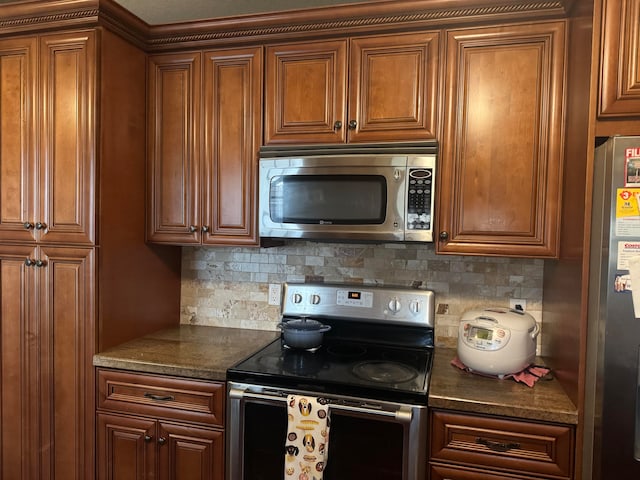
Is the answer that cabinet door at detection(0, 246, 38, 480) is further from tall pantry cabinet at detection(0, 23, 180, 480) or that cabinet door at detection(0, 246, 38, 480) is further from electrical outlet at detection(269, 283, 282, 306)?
electrical outlet at detection(269, 283, 282, 306)

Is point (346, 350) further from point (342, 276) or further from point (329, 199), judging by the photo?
point (329, 199)

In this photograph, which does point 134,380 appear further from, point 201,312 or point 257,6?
point 257,6

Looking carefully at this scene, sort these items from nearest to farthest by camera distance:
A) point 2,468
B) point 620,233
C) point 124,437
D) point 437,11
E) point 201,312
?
point 620,233 < point 437,11 < point 124,437 < point 2,468 < point 201,312

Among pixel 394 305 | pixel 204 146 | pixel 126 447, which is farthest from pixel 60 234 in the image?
pixel 394 305

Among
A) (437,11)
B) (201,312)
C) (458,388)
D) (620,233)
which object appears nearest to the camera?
(620,233)

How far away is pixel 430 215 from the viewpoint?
1.73m

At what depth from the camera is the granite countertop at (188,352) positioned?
176 centimetres

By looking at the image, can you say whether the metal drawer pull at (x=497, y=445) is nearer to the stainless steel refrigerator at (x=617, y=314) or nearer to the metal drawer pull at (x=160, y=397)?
the stainless steel refrigerator at (x=617, y=314)

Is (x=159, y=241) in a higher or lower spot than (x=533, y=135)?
lower

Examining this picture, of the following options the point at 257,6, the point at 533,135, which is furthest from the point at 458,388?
the point at 257,6

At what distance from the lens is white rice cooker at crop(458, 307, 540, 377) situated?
1631 millimetres

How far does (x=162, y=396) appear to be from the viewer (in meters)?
1.79

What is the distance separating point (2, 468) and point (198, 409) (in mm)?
1060

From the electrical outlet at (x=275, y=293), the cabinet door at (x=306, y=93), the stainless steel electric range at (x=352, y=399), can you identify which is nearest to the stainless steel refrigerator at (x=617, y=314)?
the stainless steel electric range at (x=352, y=399)
